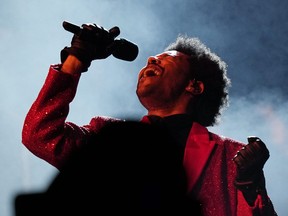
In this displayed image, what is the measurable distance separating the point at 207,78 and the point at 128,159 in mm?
984

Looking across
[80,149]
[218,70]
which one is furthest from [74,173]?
[218,70]

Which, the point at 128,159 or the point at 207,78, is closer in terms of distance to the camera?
the point at 128,159

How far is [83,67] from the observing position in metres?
1.76

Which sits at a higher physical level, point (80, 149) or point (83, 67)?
point (83, 67)

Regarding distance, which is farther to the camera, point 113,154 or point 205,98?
point 205,98

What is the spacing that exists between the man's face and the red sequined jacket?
0.37 metres

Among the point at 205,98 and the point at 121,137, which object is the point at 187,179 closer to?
the point at 121,137

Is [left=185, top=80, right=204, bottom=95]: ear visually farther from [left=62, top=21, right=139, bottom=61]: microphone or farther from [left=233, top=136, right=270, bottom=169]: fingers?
[left=233, top=136, right=270, bottom=169]: fingers

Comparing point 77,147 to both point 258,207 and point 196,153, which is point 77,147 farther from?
point 258,207

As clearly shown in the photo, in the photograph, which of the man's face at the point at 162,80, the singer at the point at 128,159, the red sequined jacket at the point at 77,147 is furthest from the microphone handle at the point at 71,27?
the man's face at the point at 162,80

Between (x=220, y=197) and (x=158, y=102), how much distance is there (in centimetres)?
66

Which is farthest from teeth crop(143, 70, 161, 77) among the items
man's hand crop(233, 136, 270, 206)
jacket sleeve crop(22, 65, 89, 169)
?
man's hand crop(233, 136, 270, 206)

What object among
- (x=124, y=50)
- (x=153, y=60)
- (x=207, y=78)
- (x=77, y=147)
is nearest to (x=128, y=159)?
(x=77, y=147)

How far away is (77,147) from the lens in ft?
6.01
